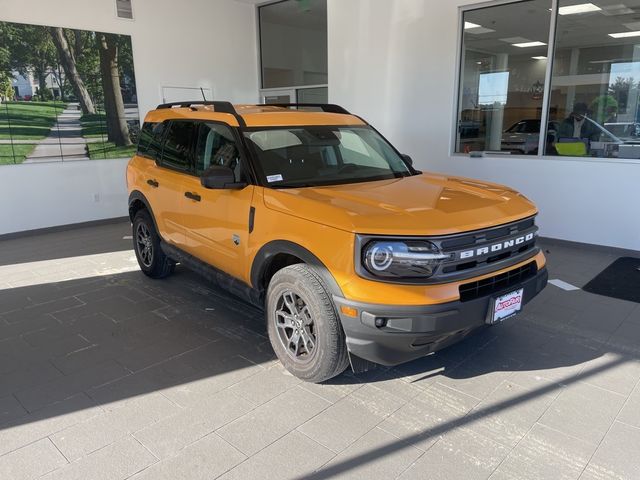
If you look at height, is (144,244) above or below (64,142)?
below

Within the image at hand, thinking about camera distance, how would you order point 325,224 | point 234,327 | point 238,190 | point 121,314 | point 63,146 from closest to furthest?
point 325,224 < point 238,190 < point 234,327 < point 121,314 < point 63,146

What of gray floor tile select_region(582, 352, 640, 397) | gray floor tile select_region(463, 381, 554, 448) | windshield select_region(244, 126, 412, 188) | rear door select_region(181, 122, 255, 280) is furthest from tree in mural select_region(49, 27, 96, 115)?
gray floor tile select_region(582, 352, 640, 397)

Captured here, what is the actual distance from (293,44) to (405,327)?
9.12 meters

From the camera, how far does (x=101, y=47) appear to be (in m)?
8.12

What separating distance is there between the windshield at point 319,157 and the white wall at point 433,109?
3.37 metres

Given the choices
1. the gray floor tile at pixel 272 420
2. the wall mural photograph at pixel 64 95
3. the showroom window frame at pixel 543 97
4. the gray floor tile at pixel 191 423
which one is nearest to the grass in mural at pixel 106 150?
the wall mural photograph at pixel 64 95

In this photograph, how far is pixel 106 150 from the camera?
848cm

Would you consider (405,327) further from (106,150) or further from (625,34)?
(106,150)

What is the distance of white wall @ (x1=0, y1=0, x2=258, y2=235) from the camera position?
7605 millimetres

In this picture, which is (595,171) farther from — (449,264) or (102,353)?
(102,353)

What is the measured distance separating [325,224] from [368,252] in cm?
33

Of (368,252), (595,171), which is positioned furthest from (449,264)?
(595,171)

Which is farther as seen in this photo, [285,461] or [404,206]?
[404,206]

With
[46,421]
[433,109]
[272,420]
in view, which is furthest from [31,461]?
[433,109]
